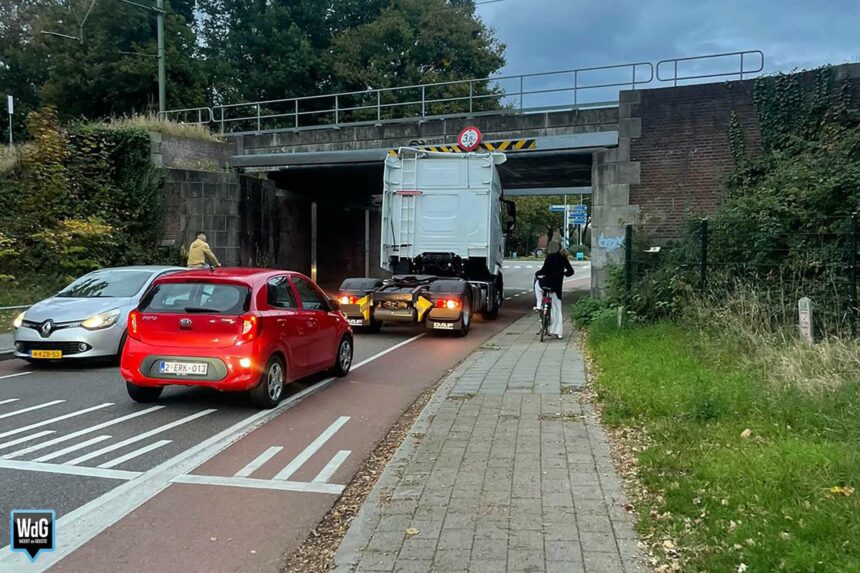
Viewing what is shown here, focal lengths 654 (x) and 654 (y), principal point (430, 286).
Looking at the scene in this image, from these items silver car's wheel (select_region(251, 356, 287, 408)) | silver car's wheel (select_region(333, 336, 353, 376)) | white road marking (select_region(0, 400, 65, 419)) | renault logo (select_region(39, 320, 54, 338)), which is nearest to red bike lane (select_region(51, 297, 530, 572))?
silver car's wheel (select_region(251, 356, 287, 408))

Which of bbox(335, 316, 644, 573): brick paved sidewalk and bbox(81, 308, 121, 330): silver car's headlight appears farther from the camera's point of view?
bbox(81, 308, 121, 330): silver car's headlight

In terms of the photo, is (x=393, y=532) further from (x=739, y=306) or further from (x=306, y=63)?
(x=306, y=63)

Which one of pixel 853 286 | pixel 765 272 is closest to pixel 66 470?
pixel 853 286

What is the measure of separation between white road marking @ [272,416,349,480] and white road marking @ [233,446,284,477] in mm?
219

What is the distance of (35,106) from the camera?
3722 centimetres

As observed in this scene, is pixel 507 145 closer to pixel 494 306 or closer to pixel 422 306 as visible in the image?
pixel 494 306

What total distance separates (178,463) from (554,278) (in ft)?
28.3

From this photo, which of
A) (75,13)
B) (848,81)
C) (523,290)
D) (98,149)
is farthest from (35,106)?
(848,81)

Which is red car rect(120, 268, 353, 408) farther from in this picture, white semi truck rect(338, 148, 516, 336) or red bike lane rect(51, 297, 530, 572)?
white semi truck rect(338, 148, 516, 336)

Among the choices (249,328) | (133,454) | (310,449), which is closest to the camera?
(133,454)

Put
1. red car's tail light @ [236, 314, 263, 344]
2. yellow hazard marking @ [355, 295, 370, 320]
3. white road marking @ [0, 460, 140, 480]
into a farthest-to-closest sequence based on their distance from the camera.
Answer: yellow hazard marking @ [355, 295, 370, 320] → red car's tail light @ [236, 314, 263, 344] → white road marking @ [0, 460, 140, 480]

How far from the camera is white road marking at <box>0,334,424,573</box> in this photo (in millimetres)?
3732

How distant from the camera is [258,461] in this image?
5.43 m

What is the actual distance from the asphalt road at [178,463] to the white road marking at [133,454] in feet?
0.07
